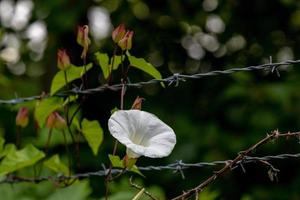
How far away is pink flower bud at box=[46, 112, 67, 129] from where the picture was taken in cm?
169

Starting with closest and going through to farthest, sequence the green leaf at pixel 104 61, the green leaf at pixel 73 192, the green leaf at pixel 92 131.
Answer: the green leaf at pixel 104 61 → the green leaf at pixel 92 131 → the green leaf at pixel 73 192

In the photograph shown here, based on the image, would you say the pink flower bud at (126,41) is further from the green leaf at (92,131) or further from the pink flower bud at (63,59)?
the green leaf at (92,131)

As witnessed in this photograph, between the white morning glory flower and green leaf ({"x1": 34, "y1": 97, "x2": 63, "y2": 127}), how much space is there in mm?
457

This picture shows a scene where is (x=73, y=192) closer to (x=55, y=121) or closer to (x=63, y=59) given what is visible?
(x=55, y=121)

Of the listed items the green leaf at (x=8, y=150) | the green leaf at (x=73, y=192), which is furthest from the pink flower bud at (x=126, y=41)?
the green leaf at (x=73, y=192)

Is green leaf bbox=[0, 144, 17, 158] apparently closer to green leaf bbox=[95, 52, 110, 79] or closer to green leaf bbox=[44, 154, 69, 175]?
green leaf bbox=[44, 154, 69, 175]

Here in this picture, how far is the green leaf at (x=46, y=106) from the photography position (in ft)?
5.73

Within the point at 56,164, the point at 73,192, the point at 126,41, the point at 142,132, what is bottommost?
the point at 73,192

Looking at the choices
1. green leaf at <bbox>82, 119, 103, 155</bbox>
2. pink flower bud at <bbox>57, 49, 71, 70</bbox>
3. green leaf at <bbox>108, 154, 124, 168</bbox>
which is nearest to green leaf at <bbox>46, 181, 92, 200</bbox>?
green leaf at <bbox>82, 119, 103, 155</bbox>

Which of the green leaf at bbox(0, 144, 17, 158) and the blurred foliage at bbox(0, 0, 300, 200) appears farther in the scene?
the blurred foliage at bbox(0, 0, 300, 200)

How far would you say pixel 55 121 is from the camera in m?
1.70

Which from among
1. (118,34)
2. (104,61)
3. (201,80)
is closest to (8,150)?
(104,61)

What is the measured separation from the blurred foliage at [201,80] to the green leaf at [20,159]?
3.65 ft

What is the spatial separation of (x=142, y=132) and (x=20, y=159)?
52 cm
